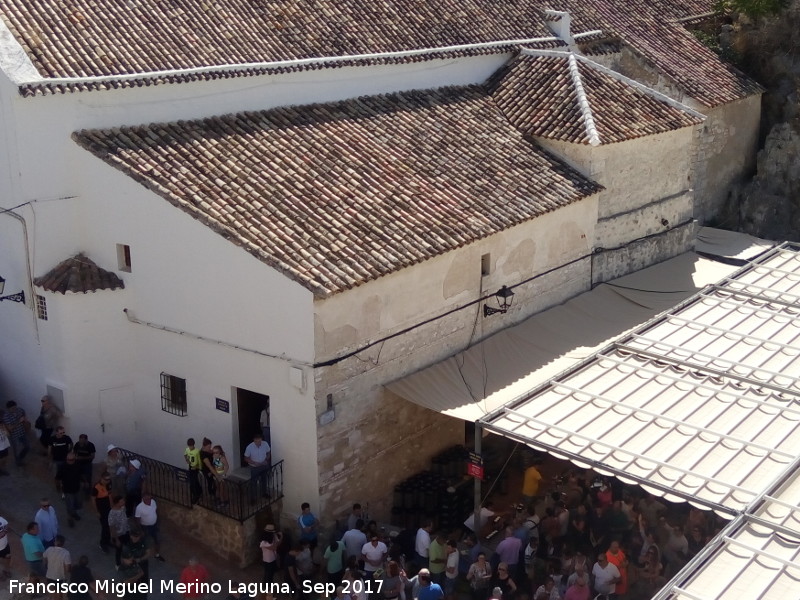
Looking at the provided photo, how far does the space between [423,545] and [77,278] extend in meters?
7.10

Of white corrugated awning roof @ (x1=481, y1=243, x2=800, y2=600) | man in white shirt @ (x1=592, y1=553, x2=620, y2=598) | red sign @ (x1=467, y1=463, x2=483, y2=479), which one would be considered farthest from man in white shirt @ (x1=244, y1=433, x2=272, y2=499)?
man in white shirt @ (x1=592, y1=553, x2=620, y2=598)

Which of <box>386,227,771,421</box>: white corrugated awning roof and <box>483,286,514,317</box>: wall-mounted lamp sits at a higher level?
<box>483,286,514,317</box>: wall-mounted lamp

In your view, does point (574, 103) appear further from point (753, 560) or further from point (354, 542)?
point (753, 560)

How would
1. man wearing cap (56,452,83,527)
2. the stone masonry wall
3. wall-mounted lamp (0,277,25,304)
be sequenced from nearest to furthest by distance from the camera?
man wearing cap (56,452,83,527) → wall-mounted lamp (0,277,25,304) → the stone masonry wall

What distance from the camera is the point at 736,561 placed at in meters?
11.8

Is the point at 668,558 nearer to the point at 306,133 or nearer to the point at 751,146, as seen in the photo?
the point at 306,133

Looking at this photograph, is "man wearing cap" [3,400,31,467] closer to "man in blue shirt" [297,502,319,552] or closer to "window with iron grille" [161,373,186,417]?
"window with iron grille" [161,373,186,417]

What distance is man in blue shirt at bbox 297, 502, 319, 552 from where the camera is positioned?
49.3 feet

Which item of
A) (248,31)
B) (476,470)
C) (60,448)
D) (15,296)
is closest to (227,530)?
(60,448)

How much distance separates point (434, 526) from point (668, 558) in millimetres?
3832

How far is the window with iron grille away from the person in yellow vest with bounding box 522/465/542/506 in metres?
5.91

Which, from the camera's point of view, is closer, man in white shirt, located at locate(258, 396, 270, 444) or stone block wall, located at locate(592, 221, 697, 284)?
man in white shirt, located at locate(258, 396, 270, 444)

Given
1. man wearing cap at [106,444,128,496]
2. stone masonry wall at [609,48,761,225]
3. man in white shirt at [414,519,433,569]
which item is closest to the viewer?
man in white shirt at [414,519,433,569]

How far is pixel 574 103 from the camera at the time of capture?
2133 centimetres
